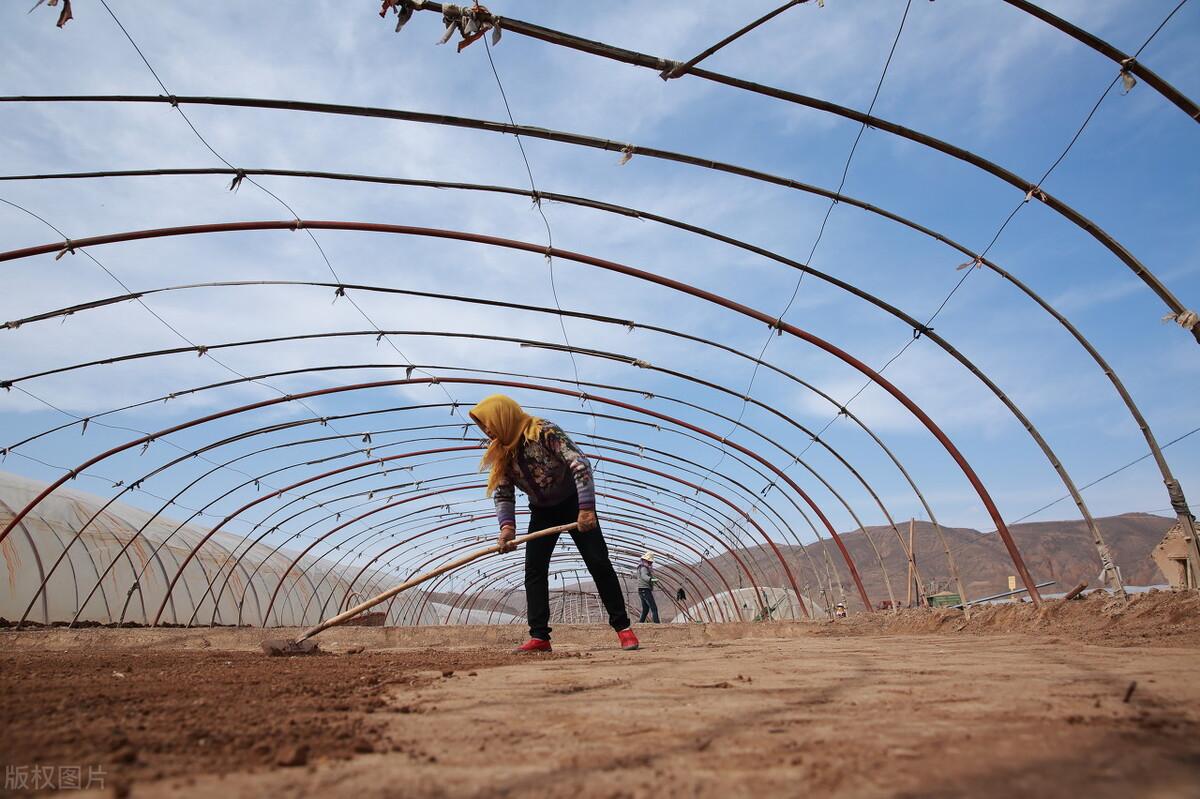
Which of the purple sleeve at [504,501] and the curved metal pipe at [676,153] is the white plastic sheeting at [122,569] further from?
the purple sleeve at [504,501]

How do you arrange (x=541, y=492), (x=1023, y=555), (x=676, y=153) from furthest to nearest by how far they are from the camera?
(x=1023, y=555) < (x=676, y=153) < (x=541, y=492)

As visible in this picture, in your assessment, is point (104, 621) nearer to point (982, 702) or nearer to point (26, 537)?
point (26, 537)

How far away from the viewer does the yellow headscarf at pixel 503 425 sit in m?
6.02

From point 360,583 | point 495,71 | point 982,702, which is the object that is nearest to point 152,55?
point 495,71

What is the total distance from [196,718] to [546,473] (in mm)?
3892

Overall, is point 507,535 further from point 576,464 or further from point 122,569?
point 122,569

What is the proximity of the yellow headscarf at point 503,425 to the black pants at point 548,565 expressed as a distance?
0.50 metres

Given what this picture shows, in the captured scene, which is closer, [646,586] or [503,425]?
[503,425]

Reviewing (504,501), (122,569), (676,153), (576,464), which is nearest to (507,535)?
(504,501)

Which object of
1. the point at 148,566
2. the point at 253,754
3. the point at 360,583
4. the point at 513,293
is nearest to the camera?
the point at 253,754

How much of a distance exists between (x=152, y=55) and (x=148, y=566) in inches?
643

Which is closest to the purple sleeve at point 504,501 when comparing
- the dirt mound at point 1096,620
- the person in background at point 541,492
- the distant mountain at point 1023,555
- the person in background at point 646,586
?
the person in background at point 541,492

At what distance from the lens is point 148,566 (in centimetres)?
1886

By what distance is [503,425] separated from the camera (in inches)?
239
